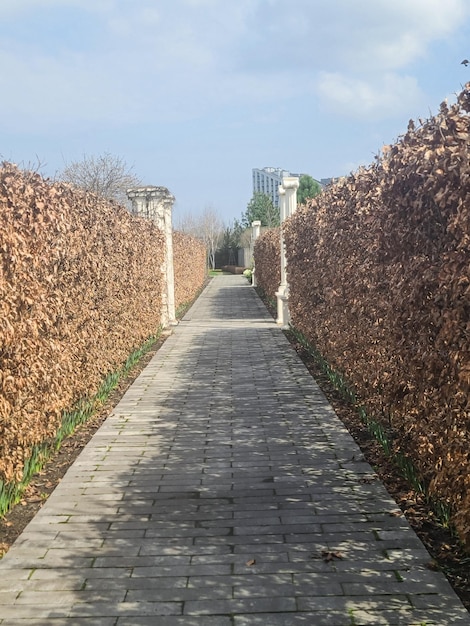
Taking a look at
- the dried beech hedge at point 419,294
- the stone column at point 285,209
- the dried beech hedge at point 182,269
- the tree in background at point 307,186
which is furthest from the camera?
the tree in background at point 307,186

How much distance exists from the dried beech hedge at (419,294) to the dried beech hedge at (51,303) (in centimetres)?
248

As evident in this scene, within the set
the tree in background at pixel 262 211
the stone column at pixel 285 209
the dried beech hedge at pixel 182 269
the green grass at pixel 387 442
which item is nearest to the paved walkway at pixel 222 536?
the green grass at pixel 387 442

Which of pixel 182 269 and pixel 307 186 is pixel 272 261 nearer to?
pixel 182 269

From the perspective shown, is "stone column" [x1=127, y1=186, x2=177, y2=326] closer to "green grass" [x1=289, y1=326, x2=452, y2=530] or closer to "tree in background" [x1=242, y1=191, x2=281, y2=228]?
"green grass" [x1=289, y1=326, x2=452, y2=530]

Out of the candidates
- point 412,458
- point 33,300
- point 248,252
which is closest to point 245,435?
point 412,458

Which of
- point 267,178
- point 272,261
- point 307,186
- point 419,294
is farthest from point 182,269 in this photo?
point 267,178

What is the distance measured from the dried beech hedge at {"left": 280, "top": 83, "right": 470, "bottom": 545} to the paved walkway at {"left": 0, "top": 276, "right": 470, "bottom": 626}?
48 centimetres

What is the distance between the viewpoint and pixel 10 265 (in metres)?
3.95

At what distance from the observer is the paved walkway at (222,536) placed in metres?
2.93

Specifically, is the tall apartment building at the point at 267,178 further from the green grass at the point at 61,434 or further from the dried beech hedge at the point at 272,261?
the green grass at the point at 61,434

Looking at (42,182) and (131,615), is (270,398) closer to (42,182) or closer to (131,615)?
(42,182)

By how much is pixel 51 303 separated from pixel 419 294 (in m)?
3.02

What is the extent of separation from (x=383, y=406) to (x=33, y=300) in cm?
285

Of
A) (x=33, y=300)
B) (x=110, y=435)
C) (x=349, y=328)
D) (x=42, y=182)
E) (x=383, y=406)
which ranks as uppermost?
(x=42, y=182)
